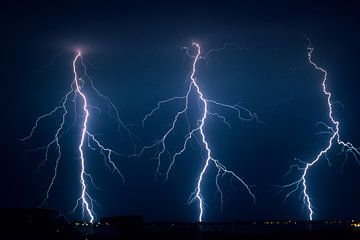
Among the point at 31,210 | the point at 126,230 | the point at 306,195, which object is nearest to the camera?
the point at 31,210

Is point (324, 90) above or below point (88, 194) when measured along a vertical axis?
above

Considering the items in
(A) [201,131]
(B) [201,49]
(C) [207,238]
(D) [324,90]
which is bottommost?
(C) [207,238]

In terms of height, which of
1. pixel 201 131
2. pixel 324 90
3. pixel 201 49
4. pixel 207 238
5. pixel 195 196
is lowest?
pixel 207 238

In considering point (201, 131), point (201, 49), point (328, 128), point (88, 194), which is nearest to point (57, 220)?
point (88, 194)

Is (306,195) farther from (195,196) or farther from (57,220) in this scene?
(57,220)

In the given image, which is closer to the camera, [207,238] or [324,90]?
[207,238]

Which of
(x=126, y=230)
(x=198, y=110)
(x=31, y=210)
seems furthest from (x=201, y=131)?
(x=31, y=210)

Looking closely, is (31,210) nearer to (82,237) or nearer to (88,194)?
(82,237)

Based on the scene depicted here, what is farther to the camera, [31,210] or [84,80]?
[84,80]

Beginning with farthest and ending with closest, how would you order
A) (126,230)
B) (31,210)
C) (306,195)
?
(306,195) → (126,230) → (31,210)
